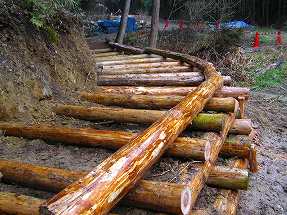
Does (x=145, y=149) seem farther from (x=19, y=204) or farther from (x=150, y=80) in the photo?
(x=150, y=80)

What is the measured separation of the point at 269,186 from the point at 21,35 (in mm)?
4023

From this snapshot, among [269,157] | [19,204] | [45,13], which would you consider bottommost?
[269,157]

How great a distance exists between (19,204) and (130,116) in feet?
7.34

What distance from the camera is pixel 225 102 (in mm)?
5922

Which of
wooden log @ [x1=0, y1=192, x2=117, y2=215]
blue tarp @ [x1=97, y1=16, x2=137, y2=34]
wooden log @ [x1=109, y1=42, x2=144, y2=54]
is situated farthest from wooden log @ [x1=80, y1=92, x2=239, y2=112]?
blue tarp @ [x1=97, y1=16, x2=137, y2=34]

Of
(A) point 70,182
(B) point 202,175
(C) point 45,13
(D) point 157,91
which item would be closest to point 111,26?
(D) point 157,91

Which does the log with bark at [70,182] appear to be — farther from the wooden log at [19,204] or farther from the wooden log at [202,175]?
the wooden log at [19,204]

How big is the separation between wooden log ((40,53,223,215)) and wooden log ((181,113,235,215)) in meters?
0.38

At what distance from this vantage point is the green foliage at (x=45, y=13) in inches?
215

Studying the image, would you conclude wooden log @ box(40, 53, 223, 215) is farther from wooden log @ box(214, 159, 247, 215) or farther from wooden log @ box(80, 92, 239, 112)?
wooden log @ box(80, 92, 239, 112)

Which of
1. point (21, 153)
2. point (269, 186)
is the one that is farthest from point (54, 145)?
point (269, 186)

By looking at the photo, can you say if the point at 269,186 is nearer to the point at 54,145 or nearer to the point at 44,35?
the point at 54,145

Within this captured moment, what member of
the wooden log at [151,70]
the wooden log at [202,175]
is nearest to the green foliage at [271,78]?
the wooden log at [151,70]

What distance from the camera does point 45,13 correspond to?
566 centimetres
